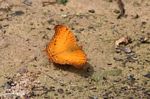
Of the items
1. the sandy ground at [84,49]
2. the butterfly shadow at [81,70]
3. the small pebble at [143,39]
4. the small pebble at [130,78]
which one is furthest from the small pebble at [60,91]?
the small pebble at [143,39]

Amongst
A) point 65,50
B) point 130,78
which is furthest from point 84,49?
point 130,78

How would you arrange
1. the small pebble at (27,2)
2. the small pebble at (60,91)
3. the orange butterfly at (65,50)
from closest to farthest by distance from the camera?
the small pebble at (60,91) < the orange butterfly at (65,50) < the small pebble at (27,2)

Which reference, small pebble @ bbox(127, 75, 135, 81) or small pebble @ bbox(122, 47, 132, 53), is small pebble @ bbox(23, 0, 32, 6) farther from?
small pebble @ bbox(127, 75, 135, 81)

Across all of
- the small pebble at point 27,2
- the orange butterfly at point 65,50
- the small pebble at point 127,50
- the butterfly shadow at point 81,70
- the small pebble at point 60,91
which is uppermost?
the small pebble at point 27,2

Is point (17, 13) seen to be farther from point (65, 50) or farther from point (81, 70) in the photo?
point (81, 70)

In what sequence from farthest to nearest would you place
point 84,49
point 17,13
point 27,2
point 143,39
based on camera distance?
point 27,2
point 17,13
point 143,39
point 84,49

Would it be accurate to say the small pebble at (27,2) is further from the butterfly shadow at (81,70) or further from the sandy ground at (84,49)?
the butterfly shadow at (81,70)

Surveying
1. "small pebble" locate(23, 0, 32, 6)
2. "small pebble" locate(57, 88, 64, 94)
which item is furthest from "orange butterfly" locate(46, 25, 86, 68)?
"small pebble" locate(23, 0, 32, 6)
